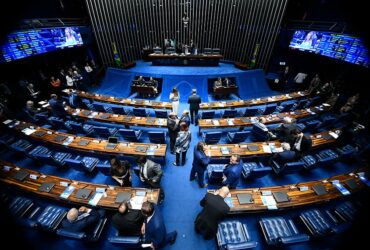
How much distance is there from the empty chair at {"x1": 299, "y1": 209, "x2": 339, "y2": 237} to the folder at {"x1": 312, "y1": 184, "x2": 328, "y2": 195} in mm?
506

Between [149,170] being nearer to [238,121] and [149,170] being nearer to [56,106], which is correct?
[238,121]

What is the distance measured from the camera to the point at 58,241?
3.82m

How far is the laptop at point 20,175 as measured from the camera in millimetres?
4148

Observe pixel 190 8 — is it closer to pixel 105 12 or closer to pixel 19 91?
pixel 105 12

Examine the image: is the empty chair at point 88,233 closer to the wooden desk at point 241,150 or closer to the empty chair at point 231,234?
the empty chair at point 231,234

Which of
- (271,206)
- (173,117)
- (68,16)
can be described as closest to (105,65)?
(68,16)

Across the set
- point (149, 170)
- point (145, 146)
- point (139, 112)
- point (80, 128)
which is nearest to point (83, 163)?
point (145, 146)

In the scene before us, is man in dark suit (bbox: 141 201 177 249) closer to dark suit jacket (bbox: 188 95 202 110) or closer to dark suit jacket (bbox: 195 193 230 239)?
dark suit jacket (bbox: 195 193 230 239)

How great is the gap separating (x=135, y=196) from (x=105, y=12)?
47.2ft

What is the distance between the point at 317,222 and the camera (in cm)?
369

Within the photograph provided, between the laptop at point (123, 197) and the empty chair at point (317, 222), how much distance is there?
4.25 meters

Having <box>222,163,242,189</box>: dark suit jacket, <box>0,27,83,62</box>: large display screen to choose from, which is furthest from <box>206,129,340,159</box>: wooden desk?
<box>0,27,83,62</box>: large display screen

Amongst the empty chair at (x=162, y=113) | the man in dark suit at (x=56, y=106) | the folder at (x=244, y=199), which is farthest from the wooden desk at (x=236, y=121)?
the man in dark suit at (x=56, y=106)

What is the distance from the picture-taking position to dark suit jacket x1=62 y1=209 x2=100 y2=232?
3.14m
